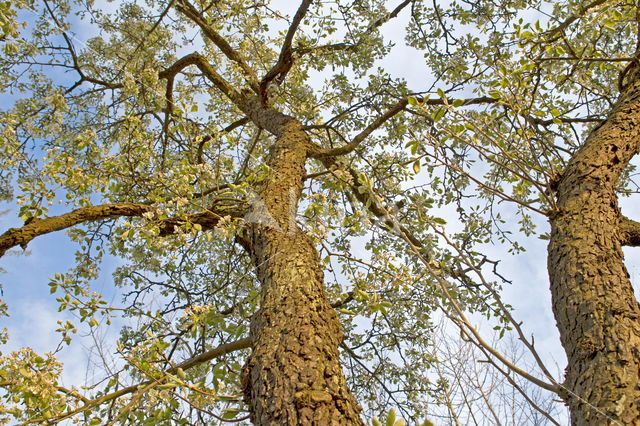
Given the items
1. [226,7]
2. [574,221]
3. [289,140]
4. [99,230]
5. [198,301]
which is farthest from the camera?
[226,7]

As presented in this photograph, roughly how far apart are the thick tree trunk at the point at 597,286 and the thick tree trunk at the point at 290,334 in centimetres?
90

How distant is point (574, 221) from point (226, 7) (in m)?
5.37

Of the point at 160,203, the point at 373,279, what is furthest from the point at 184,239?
the point at 373,279

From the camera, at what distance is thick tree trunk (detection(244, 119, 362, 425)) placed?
171 centimetres

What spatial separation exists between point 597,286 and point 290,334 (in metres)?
1.40

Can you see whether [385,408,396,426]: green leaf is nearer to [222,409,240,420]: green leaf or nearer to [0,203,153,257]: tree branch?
[222,409,240,420]: green leaf

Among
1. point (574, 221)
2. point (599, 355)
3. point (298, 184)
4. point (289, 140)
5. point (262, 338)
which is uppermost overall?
point (289, 140)

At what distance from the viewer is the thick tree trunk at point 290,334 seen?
5.61 ft

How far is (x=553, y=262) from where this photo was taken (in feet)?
7.11

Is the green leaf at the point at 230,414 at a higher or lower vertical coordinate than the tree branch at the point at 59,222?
lower

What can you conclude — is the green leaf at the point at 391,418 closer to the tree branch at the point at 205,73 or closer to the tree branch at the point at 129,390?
the tree branch at the point at 129,390

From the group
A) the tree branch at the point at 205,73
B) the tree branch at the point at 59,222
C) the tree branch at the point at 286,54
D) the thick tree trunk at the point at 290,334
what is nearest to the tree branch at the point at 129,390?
the thick tree trunk at the point at 290,334

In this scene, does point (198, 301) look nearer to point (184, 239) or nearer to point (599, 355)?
point (184, 239)

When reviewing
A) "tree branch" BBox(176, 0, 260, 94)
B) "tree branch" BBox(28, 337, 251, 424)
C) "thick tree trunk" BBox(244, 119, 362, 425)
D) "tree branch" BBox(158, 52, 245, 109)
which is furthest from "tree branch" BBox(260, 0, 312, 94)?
"tree branch" BBox(28, 337, 251, 424)
